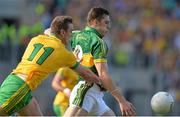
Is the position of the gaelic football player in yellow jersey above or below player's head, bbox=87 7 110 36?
below

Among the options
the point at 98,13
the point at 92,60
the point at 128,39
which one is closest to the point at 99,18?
the point at 98,13

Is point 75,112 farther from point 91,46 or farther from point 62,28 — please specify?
point 62,28

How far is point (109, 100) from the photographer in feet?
62.8

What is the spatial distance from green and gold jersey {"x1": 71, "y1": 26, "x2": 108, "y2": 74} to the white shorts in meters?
0.31

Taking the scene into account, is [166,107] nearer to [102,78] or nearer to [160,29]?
[102,78]

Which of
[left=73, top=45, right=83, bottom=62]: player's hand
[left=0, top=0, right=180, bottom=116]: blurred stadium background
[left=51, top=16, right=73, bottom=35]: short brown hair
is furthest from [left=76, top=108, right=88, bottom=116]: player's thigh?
[left=0, top=0, right=180, bottom=116]: blurred stadium background

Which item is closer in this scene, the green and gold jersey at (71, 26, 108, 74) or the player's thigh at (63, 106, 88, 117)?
the green and gold jersey at (71, 26, 108, 74)

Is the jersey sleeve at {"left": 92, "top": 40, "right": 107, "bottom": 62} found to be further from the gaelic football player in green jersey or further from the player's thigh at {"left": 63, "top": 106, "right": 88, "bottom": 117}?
the player's thigh at {"left": 63, "top": 106, "right": 88, "bottom": 117}

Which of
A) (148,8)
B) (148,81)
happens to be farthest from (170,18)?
(148,81)

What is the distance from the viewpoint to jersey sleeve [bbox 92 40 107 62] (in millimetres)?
10734

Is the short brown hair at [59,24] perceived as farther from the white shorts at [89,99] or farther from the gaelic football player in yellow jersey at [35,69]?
the white shorts at [89,99]

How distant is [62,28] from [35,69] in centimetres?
68

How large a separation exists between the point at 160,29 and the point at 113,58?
7.22ft

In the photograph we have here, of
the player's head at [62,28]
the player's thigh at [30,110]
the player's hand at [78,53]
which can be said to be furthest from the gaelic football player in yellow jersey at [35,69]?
the player's hand at [78,53]
